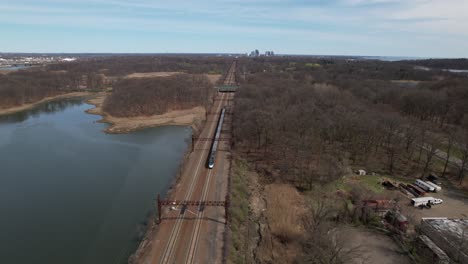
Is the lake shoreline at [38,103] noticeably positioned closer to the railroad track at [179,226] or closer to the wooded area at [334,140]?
the wooded area at [334,140]

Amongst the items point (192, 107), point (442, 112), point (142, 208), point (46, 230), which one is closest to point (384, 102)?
point (442, 112)

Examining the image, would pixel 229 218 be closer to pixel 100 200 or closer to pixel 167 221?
pixel 167 221

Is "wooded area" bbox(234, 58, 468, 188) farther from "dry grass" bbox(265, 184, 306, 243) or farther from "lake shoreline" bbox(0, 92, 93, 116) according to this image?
"lake shoreline" bbox(0, 92, 93, 116)

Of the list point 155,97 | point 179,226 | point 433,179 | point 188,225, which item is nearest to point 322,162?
point 433,179

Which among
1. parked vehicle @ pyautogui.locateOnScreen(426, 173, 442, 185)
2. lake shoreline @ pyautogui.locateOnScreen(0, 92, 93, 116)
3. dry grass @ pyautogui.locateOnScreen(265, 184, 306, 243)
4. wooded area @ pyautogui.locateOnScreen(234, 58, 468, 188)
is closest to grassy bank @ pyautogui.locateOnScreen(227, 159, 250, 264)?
dry grass @ pyautogui.locateOnScreen(265, 184, 306, 243)

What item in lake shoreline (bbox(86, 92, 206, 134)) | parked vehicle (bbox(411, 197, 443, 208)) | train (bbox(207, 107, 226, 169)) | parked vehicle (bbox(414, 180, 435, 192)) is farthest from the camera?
lake shoreline (bbox(86, 92, 206, 134))

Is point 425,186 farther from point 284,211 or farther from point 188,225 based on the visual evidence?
point 188,225

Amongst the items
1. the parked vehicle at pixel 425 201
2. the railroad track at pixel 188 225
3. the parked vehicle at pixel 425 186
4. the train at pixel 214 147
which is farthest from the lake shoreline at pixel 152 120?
the parked vehicle at pixel 425 201
